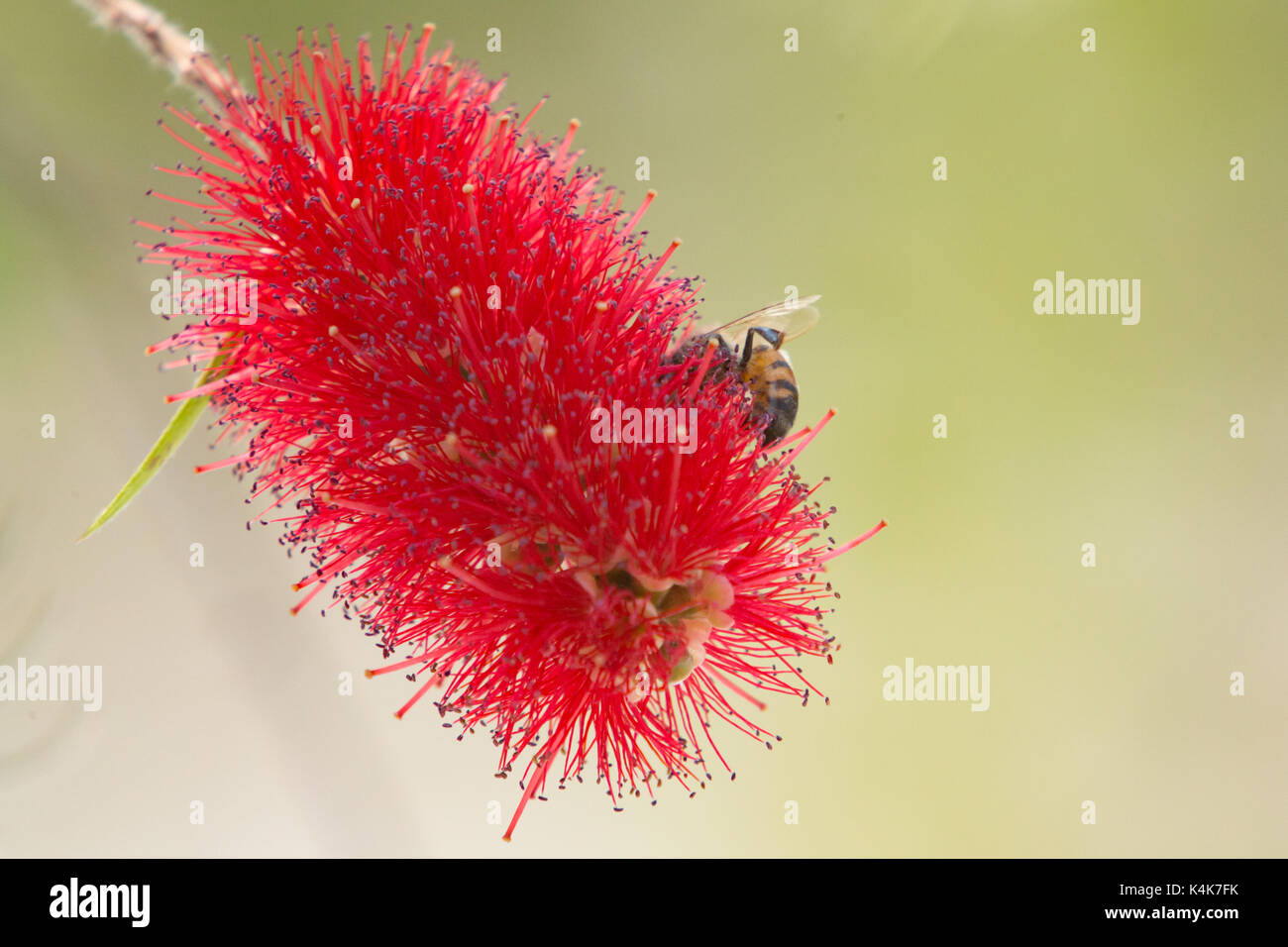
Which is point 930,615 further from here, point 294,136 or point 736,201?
point 294,136

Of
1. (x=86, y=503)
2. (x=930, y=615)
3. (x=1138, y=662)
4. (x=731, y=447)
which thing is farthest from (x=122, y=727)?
(x=1138, y=662)
